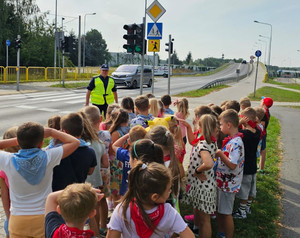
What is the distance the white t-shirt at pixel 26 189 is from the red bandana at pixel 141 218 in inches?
35.1

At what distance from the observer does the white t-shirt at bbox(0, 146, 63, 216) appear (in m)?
2.71

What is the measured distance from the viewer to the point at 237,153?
4.10 meters

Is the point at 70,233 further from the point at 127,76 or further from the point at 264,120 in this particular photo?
the point at 127,76

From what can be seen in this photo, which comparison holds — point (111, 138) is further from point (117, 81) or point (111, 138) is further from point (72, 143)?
point (117, 81)

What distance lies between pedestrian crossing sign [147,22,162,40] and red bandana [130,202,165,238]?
9645 mm

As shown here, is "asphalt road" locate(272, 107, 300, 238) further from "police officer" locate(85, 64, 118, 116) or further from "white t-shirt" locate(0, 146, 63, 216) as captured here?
"police officer" locate(85, 64, 118, 116)

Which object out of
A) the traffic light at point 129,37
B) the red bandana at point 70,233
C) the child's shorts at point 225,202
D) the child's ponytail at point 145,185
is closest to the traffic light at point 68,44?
the traffic light at point 129,37

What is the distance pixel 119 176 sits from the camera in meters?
4.58

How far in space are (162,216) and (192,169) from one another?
1.70 m

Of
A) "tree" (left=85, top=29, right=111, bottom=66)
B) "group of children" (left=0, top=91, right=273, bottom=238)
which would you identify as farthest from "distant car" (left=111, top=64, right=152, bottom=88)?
"tree" (left=85, top=29, right=111, bottom=66)

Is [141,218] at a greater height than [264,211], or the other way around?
[141,218]

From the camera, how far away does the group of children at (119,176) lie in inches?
87.9

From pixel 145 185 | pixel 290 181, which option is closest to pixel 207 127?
pixel 145 185

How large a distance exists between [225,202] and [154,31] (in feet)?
27.2
